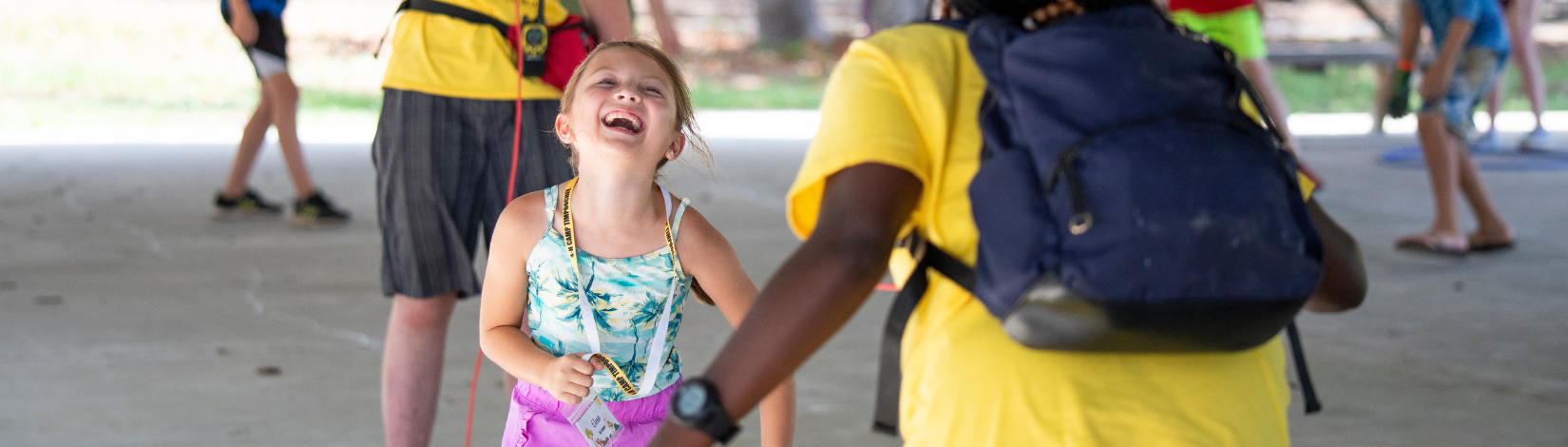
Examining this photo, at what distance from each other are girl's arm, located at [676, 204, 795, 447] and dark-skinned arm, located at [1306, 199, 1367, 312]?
2.42 ft

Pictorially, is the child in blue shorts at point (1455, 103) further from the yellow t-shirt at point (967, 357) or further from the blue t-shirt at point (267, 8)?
the blue t-shirt at point (267, 8)

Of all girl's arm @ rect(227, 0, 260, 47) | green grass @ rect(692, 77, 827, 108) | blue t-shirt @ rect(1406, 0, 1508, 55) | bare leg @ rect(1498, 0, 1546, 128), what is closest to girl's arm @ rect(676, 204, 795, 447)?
girl's arm @ rect(227, 0, 260, 47)

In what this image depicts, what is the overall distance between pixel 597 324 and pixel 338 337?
2.59m

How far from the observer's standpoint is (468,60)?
94.0 inches

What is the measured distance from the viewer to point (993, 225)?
1.17 m

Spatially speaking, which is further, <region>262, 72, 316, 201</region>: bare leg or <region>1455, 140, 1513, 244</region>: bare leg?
<region>262, 72, 316, 201</region>: bare leg

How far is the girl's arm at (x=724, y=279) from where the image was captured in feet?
6.07

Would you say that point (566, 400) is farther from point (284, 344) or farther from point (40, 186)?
point (40, 186)

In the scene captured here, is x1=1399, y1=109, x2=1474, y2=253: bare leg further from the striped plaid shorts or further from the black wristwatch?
the black wristwatch

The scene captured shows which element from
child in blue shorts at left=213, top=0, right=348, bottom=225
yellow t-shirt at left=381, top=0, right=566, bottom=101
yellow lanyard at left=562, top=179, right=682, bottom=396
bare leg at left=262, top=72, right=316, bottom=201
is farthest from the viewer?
bare leg at left=262, top=72, right=316, bottom=201

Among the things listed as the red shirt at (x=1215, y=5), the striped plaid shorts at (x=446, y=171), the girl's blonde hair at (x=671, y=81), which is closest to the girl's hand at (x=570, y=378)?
the girl's blonde hair at (x=671, y=81)

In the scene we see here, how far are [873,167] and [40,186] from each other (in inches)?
294

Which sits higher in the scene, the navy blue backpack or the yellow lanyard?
the navy blue backpack

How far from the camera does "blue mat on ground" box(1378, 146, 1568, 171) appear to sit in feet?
28.1
